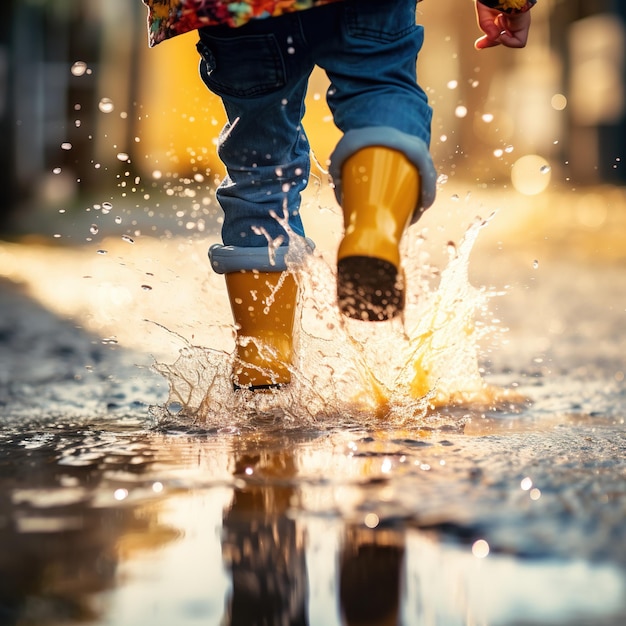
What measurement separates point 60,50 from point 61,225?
4238 millimetres

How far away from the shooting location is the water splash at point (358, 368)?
1996 mm

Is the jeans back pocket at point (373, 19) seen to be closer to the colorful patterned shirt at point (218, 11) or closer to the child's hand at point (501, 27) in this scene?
the colorful patterned shirt at point (218, 11)

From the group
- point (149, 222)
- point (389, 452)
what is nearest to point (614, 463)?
point (389, 452)

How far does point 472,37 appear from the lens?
731 inches

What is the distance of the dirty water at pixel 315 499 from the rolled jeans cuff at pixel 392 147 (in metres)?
0.39

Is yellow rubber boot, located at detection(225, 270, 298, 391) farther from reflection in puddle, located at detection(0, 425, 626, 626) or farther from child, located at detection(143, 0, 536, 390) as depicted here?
reflection in puddle, located at detection(0, 425, 626, 626)

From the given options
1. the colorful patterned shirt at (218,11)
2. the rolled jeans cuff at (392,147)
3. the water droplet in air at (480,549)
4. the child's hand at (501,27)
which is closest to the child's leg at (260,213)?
the colorful patterned shirt at (218,11)

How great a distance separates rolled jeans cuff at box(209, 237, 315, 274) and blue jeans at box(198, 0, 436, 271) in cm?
4

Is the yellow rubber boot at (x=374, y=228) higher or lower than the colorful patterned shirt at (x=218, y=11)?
lower

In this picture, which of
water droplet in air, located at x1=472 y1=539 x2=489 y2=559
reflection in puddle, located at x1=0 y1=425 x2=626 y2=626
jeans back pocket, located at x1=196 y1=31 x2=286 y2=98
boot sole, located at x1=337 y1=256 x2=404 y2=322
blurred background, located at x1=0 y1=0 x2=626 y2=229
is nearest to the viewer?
reflection in puddle, located at x1=0 y1=425 x2=626 y2=626

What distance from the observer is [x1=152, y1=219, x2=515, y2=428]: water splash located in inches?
78.6

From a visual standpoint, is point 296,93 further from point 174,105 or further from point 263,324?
point 174,105

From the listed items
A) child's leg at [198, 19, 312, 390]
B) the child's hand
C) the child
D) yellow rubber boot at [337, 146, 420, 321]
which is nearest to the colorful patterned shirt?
the child

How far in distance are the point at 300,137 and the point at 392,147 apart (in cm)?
46
